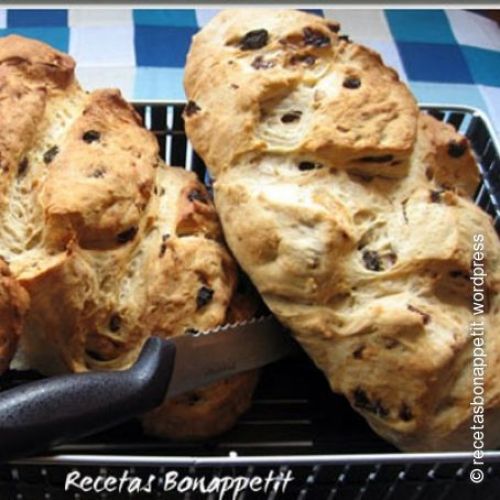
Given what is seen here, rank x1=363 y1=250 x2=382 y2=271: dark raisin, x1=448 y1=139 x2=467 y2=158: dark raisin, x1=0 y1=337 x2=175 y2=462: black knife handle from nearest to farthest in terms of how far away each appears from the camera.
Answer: x1=0 y1=337 x2=175 y2=462: black knife handle, x1=363 y1=250 x2=382 y2=271: dark raisin, x1=448 y1=139 x2=467 y2=158: dark raisin

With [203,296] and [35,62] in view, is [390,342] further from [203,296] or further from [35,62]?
[35,62]

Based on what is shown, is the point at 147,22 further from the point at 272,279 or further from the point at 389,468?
the point at 389,468

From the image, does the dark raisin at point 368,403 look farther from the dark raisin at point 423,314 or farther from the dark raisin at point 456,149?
the dark raisin at point 456,149

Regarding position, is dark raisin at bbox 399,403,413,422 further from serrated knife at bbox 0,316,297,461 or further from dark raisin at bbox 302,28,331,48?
dark raisin at bbox 302,28,331,48

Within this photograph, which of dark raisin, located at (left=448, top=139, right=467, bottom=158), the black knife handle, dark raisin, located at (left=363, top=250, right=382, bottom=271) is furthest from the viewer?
dark raisin, located at (left=448, top=139, right=467, bottom=158)

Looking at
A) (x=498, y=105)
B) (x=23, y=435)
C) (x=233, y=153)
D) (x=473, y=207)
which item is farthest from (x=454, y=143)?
(x=23, y=435)

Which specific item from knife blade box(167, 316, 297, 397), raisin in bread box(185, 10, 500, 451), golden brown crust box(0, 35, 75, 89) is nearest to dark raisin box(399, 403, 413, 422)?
raisin in bread box(185, 10, 500, 451)

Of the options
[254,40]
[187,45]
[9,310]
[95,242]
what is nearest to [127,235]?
[95,242]
